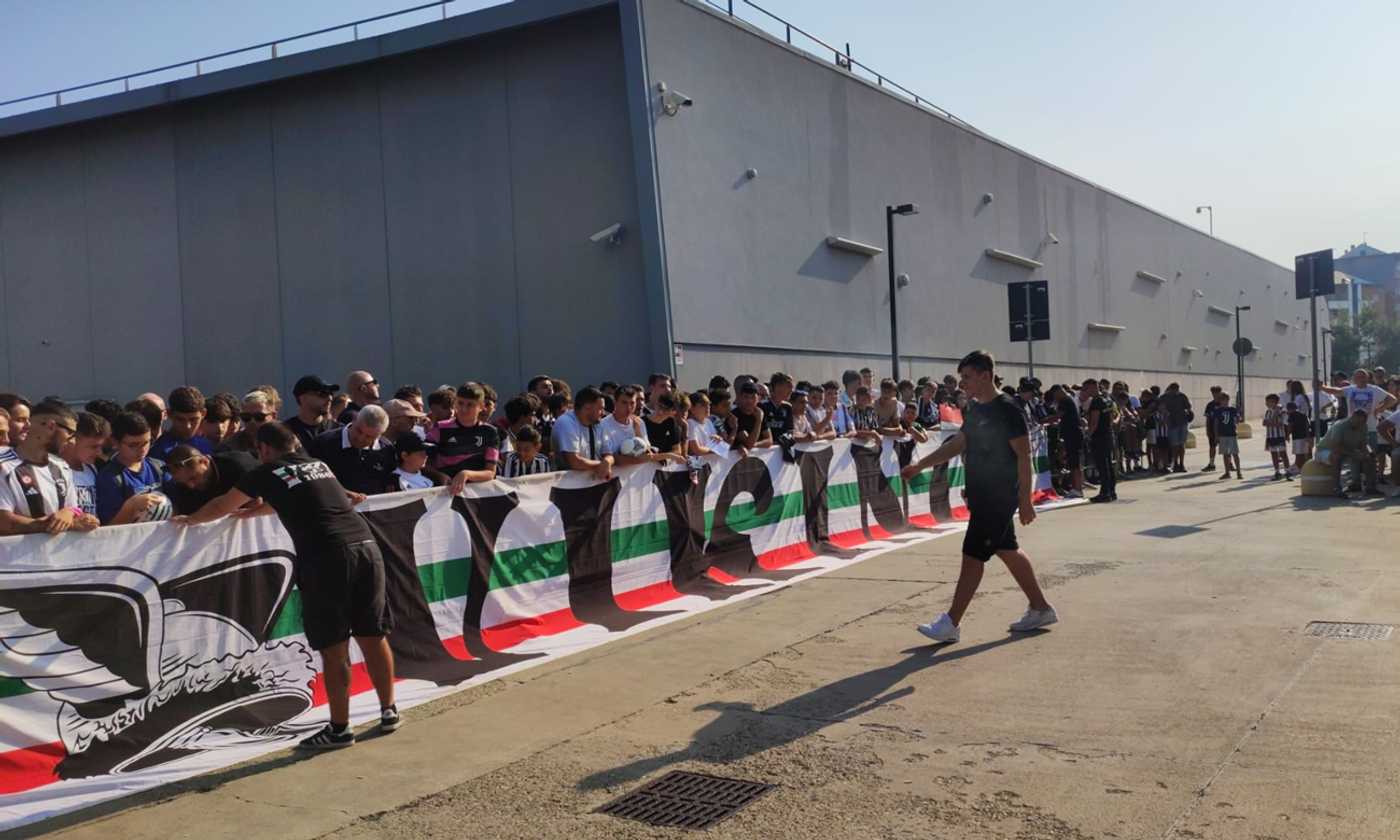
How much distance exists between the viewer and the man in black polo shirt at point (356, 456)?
23.4 feet

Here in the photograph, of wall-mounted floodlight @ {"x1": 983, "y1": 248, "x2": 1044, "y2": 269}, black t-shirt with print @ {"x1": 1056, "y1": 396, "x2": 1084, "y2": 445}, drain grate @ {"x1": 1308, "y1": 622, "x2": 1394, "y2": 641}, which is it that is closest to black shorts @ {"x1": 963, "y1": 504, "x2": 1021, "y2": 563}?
drain grate @ {"x1": 1308, "y1": 622, "x2": 1394, "y2": 641}

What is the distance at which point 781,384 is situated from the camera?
12164 millimetres

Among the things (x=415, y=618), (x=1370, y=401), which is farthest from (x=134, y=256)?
(x=1370, y=401)

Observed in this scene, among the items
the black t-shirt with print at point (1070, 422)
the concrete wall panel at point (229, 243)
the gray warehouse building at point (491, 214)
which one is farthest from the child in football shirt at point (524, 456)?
the concrete wall panel at point (229, 243)

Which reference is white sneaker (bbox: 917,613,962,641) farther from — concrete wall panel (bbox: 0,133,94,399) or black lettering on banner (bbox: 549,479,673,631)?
concrete wall panel (bbox: 0,133,94,399)

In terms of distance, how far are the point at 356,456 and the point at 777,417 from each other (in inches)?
226

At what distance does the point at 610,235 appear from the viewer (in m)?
19.0

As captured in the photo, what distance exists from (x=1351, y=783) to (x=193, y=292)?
24.0 meters

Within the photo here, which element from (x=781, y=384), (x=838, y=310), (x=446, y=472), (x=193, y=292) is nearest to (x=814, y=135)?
(x=838, y=310)

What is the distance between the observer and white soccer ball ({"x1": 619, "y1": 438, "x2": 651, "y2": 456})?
916 centimetres

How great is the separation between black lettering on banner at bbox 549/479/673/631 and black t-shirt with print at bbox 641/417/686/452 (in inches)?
43.1

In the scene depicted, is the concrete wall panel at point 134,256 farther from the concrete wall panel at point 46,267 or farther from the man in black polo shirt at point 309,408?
the man in black polo shirt at point 309,408

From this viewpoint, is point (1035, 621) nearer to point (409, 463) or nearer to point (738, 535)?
point (738, 535)

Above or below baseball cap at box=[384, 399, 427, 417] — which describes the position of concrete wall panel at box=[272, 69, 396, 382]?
above
